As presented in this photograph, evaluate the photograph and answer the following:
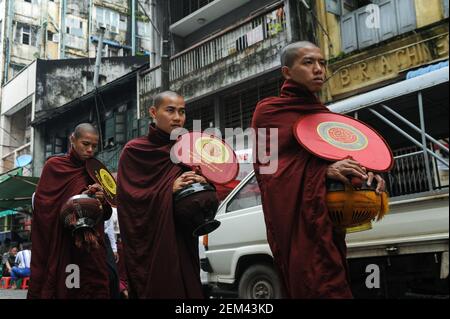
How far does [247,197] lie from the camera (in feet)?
20.6

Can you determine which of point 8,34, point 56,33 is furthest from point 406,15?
point 8,34

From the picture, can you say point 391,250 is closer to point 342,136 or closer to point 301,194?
point 342,136

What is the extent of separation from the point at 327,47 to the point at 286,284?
9.63 meters

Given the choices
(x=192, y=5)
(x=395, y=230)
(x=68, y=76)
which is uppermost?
(x=68, y=76)

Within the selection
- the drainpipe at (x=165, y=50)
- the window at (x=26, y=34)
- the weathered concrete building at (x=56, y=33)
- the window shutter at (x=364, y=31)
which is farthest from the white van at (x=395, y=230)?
the window at (x=26, y=34)

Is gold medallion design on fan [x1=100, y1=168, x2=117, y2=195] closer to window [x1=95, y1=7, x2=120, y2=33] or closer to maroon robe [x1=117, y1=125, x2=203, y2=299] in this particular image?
maroon robe [x1=117, y1=125, x2=203, y2=299]

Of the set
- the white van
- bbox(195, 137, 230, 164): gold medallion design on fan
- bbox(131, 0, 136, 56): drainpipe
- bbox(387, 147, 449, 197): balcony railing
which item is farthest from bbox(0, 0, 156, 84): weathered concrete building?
bbox(195, 137, 230, 164): gold medallion design on fan

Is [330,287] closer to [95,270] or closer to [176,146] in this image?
[176,146]

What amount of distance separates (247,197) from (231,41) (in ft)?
25.4

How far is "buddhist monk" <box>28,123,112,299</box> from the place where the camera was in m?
3.95

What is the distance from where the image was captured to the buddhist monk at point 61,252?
13.0ft

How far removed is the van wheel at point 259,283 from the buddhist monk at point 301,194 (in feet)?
9.80

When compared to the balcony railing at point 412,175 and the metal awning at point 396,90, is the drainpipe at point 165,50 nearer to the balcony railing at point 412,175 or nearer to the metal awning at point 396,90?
the metal awning at point 396,90

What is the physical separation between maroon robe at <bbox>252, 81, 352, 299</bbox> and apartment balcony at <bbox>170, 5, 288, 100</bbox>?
29.7ft
